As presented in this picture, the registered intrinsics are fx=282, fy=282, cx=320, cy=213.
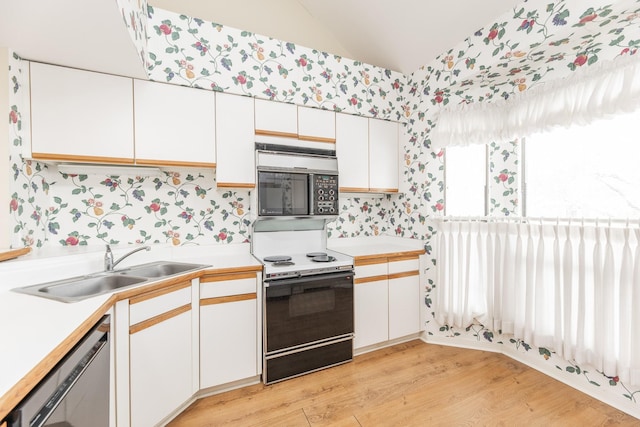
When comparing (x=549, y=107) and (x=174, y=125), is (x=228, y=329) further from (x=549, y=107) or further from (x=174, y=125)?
(x=549, y=107)

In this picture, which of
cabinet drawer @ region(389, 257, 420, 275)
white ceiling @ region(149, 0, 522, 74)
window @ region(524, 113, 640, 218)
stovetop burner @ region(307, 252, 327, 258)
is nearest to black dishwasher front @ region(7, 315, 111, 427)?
stovetop burner @ region(307, 252, 327, 258)

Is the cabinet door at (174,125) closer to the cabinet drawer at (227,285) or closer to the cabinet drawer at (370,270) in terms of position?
the cabinet drawer at (227,285)

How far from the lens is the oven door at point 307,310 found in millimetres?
2033

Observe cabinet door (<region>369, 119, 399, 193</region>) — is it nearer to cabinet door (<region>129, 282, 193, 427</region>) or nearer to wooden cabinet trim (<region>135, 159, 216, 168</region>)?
wooden cabinet trim (<region>135, 159, 216, 168</region>)

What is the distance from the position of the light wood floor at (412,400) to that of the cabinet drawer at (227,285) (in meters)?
0.71

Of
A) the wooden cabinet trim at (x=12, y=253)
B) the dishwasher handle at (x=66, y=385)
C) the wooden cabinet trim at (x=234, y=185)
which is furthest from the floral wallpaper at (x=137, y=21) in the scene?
the dishwasher handle at (x=66, y=385)

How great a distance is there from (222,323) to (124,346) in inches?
23.9

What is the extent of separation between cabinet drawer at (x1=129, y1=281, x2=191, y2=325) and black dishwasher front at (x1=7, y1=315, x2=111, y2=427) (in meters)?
0.24

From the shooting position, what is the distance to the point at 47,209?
6.50 ft

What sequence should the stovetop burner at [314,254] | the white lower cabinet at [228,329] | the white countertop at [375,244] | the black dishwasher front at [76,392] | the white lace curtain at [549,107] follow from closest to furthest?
the black dishwasher front at [76,392] < the white lace curtain at [549,107] < the white lower cabinet at [228,329] < the stovetop burner at [314,254] < the white countertop at [375,244]

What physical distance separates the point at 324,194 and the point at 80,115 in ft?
5.78

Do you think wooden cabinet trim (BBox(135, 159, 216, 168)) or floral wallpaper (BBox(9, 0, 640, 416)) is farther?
wooden cabinet trim (BBox(135, 159, 216, 168))

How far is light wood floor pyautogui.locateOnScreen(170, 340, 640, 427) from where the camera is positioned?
171cm

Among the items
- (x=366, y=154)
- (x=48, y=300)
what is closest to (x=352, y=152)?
(x=366, y=154)
